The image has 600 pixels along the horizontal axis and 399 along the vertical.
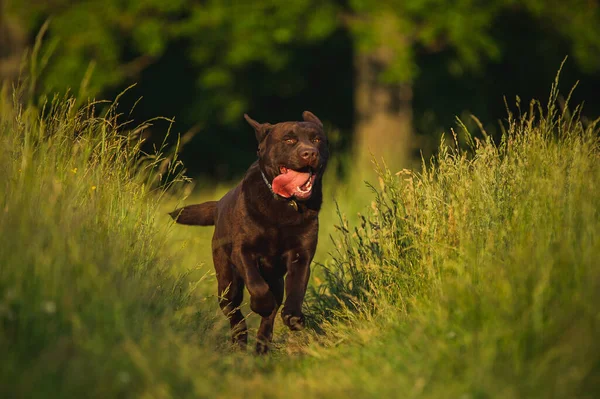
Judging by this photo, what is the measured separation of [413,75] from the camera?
14.9 m

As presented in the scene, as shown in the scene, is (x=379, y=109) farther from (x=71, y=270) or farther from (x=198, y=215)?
(x=71, y=270)

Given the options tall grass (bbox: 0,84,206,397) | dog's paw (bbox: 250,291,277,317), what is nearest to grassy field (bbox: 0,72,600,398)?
tall grass (bbox: 0,84,206,397)

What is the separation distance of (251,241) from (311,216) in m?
0.47

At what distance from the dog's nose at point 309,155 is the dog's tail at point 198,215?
1.27 m

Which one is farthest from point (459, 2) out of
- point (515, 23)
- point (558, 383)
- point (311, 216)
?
point (558, 383)

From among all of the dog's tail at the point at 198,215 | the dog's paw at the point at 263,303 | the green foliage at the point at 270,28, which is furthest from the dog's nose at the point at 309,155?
the green foliage at the point at 270,28

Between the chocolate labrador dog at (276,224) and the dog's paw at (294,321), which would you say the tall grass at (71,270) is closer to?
the chocolate labrador dog at (276,224)

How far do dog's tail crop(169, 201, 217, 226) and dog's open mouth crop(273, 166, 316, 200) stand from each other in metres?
1.10

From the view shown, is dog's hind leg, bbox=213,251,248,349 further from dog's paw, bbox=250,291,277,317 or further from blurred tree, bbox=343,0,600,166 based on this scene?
blurred tree, bbox=343,0,600,166

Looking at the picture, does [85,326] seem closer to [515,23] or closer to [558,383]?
[558,383]

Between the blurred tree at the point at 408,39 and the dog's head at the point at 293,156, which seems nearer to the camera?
the dog's head at the point at 293,156

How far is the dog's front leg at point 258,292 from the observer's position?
5.82m

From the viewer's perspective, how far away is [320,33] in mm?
15062

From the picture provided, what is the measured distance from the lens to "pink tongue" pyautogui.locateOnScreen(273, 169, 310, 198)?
5961mm
